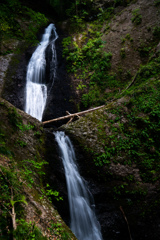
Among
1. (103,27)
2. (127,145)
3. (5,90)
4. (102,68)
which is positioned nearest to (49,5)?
(103,27)

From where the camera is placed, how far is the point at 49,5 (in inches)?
847

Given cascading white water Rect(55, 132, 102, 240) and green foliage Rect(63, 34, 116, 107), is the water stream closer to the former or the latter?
cascading white water Rect(55, 132, 102, 240)

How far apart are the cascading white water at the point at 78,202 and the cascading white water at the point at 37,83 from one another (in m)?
4.20

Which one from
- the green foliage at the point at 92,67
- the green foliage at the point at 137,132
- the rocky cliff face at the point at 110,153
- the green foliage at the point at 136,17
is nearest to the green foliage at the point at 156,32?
the rocky cliff face at the point at 110,153

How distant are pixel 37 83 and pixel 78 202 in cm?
935

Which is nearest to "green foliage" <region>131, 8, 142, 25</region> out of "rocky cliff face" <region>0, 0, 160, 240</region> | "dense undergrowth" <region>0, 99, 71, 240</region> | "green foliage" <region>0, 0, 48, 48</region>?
"rocky cliff face" <region>0, 0, 160, 240</region>

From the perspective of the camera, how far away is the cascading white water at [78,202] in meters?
5.67

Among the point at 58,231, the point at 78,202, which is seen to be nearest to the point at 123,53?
the point at 78,202

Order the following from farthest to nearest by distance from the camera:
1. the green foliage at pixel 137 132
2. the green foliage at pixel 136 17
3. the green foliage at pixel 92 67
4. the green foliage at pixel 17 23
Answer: the green foliage at pixel 17 23 < the green foliage at pixel 136 17 < the green foliage at pixel 92 67 < the green foliage at pixel 137 132

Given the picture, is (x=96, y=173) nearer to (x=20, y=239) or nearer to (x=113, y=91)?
(x=20, y=239)

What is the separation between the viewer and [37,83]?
39.2 feet

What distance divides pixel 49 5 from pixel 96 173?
81.6 feet

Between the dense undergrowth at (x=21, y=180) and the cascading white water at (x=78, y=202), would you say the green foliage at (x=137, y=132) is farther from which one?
the dense undergrowth at (x=21, y=180)

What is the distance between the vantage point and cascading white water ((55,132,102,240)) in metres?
5.67
